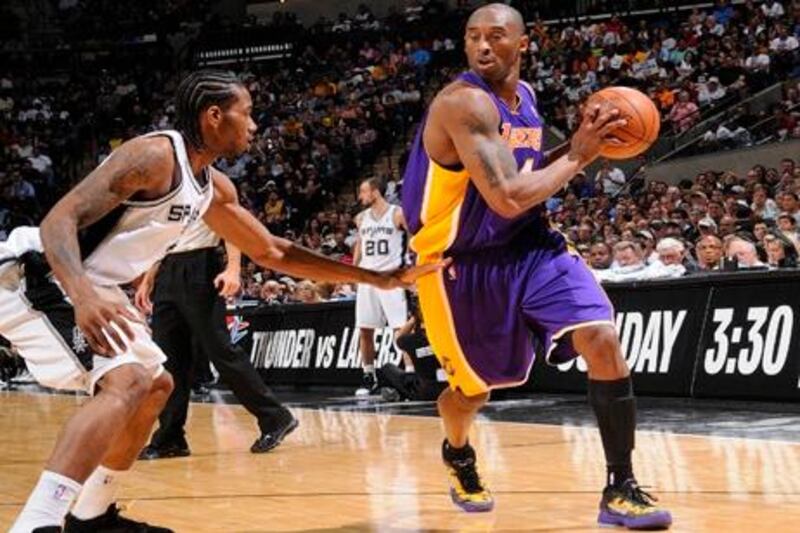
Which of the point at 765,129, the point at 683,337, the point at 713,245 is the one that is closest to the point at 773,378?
the point at 683,337

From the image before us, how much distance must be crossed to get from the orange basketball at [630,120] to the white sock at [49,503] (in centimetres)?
223

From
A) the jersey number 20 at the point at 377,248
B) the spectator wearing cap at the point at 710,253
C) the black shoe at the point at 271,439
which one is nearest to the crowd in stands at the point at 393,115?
the spectator wearing cap at the point at 710,253

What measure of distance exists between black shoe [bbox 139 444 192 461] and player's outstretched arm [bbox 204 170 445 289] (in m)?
2.97

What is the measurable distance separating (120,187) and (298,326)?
360 inches

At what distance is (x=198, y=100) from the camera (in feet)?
14.5

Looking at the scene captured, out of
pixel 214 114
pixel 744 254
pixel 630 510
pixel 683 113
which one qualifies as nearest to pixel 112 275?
pixel 214 114

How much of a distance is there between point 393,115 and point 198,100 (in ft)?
58.4

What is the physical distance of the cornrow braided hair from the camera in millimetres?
4395

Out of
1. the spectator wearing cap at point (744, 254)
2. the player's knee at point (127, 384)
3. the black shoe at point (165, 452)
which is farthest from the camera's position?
the spectator wearing cap at point (744, 254)

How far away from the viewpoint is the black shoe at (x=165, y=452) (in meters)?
7.59

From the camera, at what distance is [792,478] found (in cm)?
563

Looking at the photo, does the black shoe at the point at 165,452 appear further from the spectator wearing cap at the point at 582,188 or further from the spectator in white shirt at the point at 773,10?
the spectator in white shirt at the point at 773,10

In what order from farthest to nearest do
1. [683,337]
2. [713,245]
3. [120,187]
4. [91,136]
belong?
[91,136]
[713,245]
[683,337]
[120,187]

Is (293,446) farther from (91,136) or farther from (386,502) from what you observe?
(91,136)
